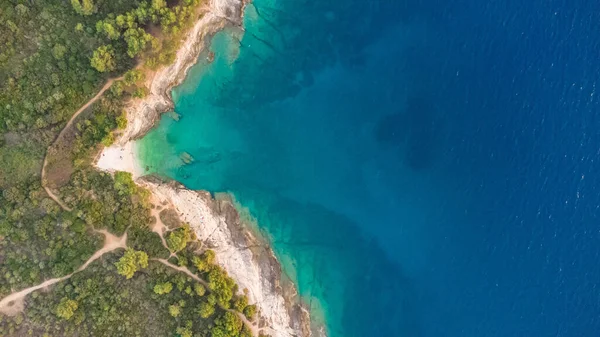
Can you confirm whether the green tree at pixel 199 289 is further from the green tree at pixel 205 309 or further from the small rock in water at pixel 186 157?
the small rock in water at pixel 186 157

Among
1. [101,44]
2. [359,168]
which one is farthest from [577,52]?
[101,44]

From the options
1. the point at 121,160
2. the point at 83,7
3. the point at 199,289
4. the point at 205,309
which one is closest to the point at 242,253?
the point at 199,289

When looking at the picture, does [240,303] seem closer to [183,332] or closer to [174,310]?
[183,332]

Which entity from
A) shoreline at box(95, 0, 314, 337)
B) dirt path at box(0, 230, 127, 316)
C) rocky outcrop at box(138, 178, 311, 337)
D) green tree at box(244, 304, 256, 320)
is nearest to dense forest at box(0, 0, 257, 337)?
dirt path at box(0, 230, 127, 316)

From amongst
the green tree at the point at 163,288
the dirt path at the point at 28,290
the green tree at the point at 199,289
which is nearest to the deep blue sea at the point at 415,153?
the dirt path at the point at 28,290

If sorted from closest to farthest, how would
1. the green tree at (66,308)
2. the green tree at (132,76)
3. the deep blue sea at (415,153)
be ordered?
the green tree at (66,308)
the green tree at (132,76)
the deep blue sea at (415,153)

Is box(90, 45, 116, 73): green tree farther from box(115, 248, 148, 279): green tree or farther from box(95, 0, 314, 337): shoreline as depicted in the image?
box(115, 248, 148, 279): green tree
